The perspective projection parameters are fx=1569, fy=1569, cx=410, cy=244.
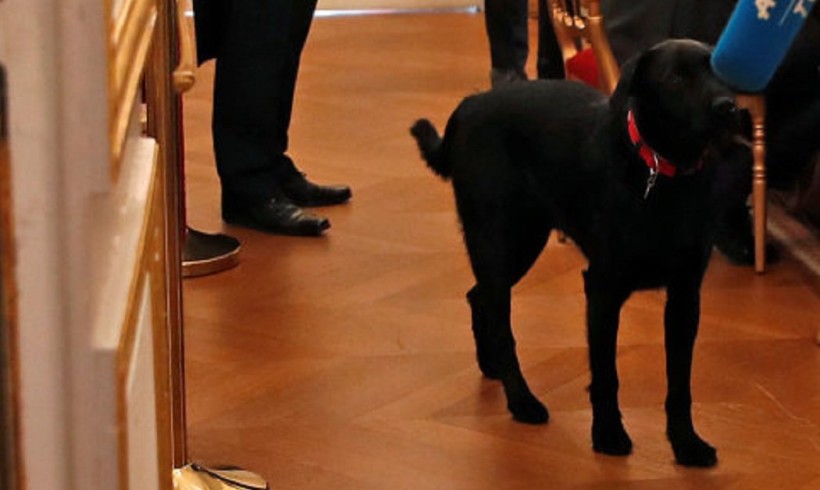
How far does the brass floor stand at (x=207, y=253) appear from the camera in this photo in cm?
360

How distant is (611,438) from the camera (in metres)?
2.61

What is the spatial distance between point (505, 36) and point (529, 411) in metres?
2.72

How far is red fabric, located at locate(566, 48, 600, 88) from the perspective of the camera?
3641 mm

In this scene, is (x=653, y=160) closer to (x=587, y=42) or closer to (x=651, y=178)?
(x=651, y=178)

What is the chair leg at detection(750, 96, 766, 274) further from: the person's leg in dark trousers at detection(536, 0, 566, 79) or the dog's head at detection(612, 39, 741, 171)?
the dog's head at detection(612, 39, 741, 171)

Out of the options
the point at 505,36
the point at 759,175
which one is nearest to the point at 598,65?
the point at 759,175

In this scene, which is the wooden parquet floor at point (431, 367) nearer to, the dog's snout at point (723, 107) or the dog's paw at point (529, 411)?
the dog's paw at point (529, 411)

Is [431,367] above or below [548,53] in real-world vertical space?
below

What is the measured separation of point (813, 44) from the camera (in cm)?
369

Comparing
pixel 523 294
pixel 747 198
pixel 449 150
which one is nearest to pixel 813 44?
pixel 747 198

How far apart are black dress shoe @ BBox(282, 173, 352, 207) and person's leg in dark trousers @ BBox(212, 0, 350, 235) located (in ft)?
0.59

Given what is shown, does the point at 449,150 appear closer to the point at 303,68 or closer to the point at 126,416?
the point at 126,416

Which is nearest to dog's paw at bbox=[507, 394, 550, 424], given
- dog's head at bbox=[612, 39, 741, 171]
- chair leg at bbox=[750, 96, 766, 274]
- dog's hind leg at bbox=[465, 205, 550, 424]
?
dog's hind leg at bbox=[465, 205, 550, 424]

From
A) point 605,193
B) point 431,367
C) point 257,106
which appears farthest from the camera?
point 257,106
